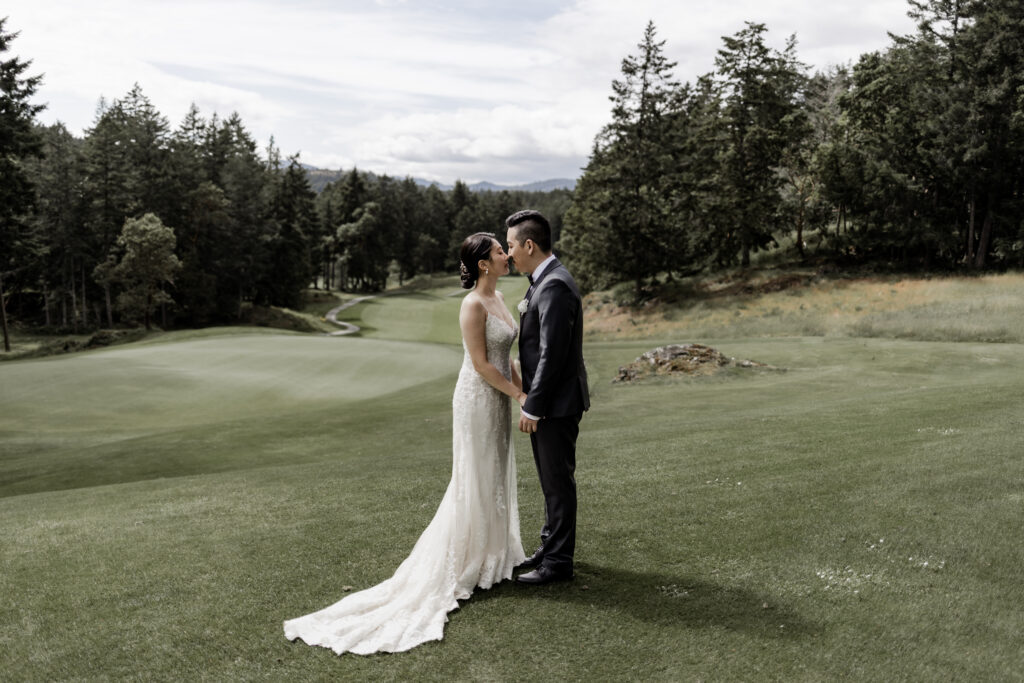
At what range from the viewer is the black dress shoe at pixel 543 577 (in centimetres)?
578

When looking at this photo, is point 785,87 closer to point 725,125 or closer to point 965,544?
point 725,125

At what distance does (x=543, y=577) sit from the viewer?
5773 mm

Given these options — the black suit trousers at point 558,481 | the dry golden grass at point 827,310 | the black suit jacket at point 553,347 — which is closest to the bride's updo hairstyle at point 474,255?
the black suit jacket at point 553,347

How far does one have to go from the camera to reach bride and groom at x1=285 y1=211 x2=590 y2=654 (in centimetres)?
542

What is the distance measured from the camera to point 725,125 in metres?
50.0

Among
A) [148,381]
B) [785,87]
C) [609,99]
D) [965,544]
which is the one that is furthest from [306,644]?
[785,87]

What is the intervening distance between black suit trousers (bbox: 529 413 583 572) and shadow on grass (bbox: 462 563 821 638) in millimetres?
272

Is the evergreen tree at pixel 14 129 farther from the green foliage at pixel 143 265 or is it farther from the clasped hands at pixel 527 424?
the clasped hands at pixel 527 424

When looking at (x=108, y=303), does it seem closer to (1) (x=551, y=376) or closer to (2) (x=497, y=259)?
(2) (x=497, y=259)

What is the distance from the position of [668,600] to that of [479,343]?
2550 millimetres

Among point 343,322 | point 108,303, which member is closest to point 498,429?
point 343,322

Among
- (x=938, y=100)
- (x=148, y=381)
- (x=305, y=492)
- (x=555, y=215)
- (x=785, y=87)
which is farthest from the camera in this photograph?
(x=555, y=215)

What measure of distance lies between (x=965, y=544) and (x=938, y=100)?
47.4 metres

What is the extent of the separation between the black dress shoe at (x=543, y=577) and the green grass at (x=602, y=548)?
0.11 meters
